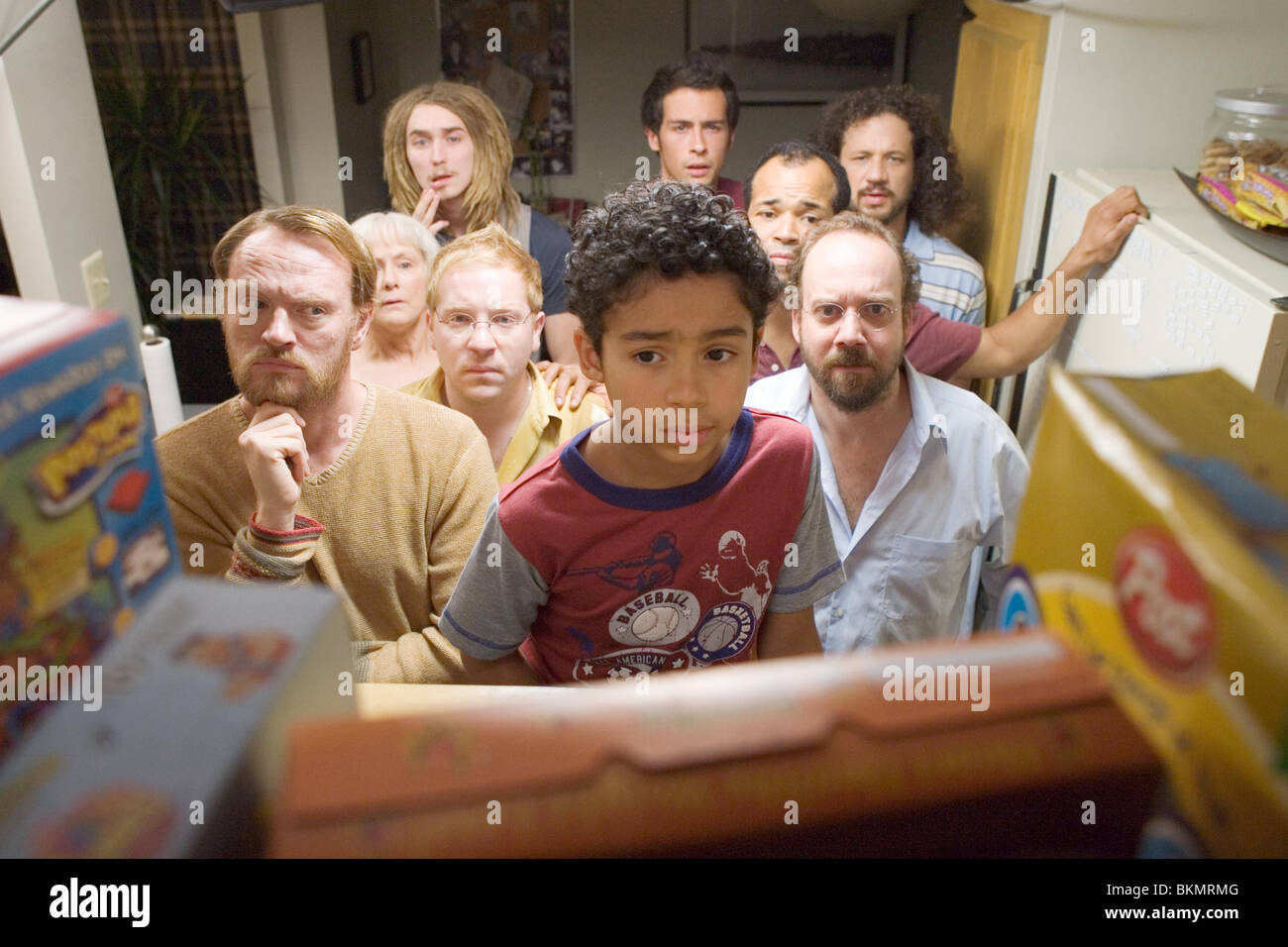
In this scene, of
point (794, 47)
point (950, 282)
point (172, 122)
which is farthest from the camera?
point (794, 47)

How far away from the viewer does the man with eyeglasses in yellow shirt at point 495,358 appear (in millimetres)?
1178

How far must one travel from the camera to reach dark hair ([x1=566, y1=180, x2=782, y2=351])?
70 centimetres

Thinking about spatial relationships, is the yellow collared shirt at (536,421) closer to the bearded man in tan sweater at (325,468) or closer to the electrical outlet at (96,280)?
the bearded man in tan sweater at (325,468)

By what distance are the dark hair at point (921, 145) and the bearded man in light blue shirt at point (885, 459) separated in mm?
885

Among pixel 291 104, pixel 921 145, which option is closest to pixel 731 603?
pixel 921 145

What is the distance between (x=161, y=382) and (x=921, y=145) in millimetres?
1590

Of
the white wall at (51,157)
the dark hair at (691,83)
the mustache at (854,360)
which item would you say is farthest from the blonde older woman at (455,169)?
the mustache at (854,360)

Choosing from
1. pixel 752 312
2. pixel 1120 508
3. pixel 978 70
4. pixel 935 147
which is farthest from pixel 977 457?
pixel 978 70

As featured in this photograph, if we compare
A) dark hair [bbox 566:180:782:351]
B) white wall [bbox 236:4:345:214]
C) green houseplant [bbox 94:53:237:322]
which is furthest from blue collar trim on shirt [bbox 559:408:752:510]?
white wall [bbox 236:4:345:214]

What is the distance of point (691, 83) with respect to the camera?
6.20 feet

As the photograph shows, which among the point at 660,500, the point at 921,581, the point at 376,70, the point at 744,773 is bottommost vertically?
the point at 921,581

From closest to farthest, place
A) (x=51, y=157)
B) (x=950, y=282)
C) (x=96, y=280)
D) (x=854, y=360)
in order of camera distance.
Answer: (x=854, y=360) < (x=51, y=157) < (x=96, y=280) < (x=950, y=282)

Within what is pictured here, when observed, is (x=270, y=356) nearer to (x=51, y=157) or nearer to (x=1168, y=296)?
(x=51, y=157)
